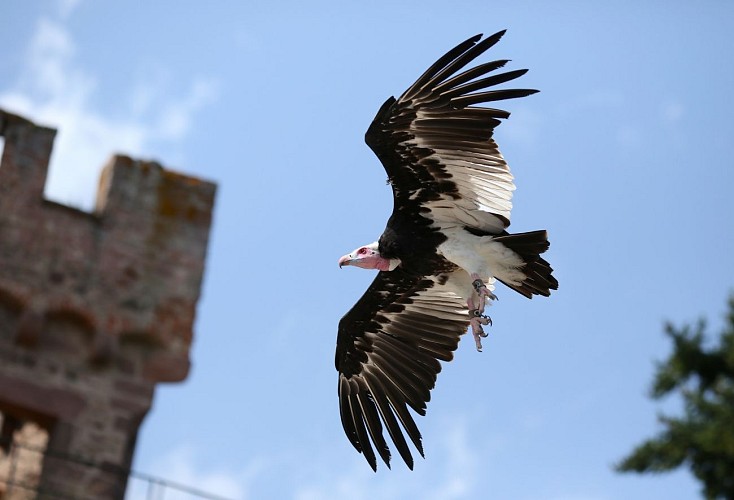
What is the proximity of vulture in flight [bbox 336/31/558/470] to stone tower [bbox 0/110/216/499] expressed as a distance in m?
13.2

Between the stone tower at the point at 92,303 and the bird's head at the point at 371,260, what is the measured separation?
13.9 metres

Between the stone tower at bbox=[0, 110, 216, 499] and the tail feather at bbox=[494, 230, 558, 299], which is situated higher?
the stone tower at bbox=[0, 110, 216, 499]

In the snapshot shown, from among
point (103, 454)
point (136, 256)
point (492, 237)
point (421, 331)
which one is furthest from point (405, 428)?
point (136, 256)

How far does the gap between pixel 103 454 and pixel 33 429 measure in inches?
57.5

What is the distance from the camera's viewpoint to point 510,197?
14586mm

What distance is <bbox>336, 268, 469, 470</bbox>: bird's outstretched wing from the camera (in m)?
16.2

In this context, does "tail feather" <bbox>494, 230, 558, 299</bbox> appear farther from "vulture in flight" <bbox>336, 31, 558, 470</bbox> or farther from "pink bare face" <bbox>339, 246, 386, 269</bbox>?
"pink bare face" <bbox>339, 246, 386, 269</bbox>

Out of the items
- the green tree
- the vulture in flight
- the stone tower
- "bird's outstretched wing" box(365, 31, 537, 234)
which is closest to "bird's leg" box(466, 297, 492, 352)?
the vulture in flight

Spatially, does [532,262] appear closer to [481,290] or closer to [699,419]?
[481,290]

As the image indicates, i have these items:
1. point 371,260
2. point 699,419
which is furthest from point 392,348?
point 699,419

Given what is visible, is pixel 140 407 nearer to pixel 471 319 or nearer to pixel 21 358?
pixel 21 358

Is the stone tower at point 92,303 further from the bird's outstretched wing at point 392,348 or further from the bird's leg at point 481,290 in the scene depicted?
the bird's leg at point 481,290

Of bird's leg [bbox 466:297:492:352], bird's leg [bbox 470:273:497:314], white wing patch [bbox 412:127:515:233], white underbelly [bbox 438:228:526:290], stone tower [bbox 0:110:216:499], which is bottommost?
bird's leg [bbox 466:297:492:352]

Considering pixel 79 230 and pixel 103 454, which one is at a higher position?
pixel 79 230
